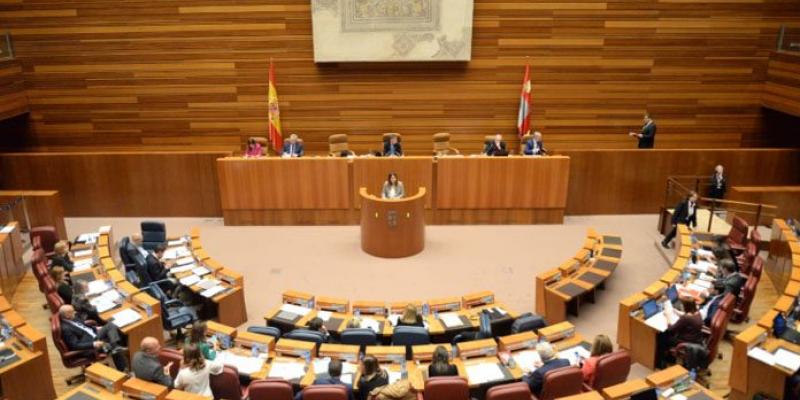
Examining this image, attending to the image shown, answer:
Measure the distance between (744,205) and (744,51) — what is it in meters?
4.23

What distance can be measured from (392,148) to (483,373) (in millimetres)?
7183

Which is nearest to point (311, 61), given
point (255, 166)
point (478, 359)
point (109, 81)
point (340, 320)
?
point (255, 166)

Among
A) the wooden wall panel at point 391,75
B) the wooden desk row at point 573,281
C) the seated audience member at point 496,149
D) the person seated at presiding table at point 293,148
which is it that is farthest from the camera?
the wooden wall panel at point 391,75

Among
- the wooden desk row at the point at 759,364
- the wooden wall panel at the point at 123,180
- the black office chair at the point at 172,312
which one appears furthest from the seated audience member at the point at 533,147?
the black office chair at the point at 172,312

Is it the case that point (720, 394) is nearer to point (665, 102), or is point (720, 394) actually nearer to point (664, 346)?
point (664, 346)

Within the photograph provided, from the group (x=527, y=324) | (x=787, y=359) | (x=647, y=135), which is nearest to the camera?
(x=787, y=359)

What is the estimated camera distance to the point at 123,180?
12.6m

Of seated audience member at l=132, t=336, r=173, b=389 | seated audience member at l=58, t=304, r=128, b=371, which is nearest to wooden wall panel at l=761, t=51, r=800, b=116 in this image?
seated audience member at l=132, t=336, r=173, b=389

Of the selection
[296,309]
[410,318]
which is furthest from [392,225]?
[410,318]

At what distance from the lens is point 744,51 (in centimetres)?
1365

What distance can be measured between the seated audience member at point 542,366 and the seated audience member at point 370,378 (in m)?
1.43

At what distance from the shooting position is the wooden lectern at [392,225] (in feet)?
34.3

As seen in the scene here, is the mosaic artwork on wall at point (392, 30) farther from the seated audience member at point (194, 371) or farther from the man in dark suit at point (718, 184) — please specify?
the seated audience member at point (194, 371)

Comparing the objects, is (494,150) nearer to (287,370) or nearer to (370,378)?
(287,370)
